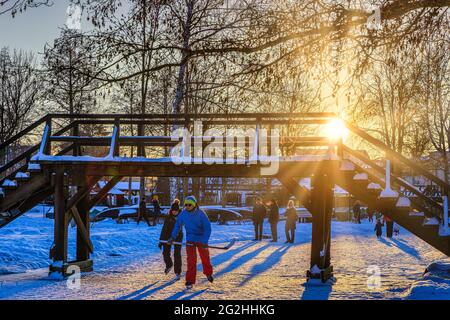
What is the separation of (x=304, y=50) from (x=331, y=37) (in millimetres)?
480

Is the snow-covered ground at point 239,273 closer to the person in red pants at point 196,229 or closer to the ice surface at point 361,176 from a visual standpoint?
the person in red pants at point 196,229

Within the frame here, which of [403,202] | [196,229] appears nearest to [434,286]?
[403,202]

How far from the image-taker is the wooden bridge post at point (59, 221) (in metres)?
12.9

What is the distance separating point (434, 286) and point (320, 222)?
2795mm

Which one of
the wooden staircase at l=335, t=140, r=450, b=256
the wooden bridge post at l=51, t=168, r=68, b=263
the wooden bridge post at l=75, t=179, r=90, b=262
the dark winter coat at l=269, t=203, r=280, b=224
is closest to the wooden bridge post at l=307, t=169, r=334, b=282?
the wooden staircase at l=335, t=140, r=450, b=256

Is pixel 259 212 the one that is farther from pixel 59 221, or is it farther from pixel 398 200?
pixel 398 200

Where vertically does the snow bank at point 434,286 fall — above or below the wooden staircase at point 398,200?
below

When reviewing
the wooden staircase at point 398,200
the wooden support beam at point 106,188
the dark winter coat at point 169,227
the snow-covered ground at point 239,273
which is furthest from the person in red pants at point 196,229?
the wooden support beam at point 106,188

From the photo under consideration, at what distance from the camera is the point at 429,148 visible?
40469mm

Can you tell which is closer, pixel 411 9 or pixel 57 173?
pixel 411 9

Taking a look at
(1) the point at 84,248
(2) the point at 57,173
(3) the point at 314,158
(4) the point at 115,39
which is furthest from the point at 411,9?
(1) the point at 84,248

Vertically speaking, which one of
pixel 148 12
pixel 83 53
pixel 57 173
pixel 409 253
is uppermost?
pixel 148 12

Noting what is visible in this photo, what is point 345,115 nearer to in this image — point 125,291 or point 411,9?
point 411,9

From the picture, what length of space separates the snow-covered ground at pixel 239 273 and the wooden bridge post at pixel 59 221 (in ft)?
1.83
